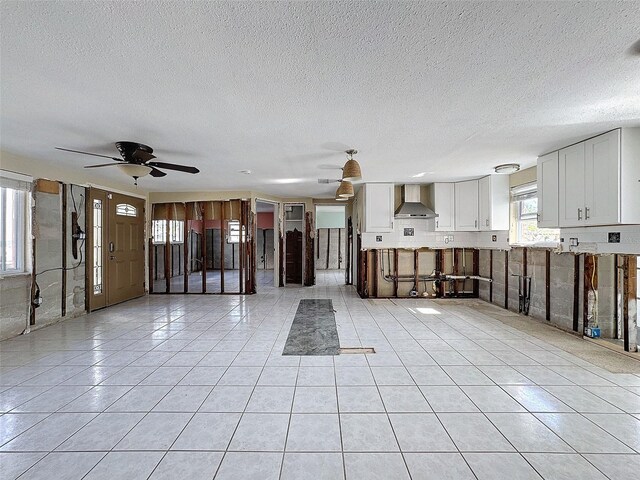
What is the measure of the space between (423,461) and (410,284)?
5.05 metres

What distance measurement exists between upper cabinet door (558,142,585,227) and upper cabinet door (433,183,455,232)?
2.36m

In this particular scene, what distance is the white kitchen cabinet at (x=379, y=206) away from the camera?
621cm

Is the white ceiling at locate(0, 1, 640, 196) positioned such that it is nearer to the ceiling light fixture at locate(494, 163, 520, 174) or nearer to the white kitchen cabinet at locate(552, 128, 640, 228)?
the white kitchen cabinet at locate(552, 128, 640, 228)

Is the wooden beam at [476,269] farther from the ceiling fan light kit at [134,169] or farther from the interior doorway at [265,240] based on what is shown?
the interior doorway at [265,240]

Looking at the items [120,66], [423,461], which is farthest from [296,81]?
[423,461]

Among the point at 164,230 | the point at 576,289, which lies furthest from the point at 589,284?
the point at 164,230

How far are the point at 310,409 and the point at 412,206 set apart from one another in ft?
15.9

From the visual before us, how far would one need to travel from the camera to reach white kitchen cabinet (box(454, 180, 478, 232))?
5.92 m

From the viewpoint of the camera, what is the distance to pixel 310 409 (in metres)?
2.24

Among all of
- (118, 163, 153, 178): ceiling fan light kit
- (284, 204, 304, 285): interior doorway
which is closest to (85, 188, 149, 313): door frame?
(118, 163, 153, 178): ceiling fan light kit

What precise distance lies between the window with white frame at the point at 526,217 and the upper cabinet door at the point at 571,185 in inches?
42.1

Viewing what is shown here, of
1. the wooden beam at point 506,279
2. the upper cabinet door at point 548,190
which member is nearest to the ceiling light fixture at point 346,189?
the upper cabinet door at point 548,190

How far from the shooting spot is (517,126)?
3025 millimetres

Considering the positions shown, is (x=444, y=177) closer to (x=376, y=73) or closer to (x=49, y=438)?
(x=376, y=73)
